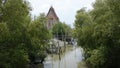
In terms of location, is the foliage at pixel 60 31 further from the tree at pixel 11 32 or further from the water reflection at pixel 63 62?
the tree at pixel 11 32

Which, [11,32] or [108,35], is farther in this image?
[108,35]

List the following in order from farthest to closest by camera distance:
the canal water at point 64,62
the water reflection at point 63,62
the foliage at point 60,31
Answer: the foliage at point 60,31 < the water reflection at point 63,62 < the canal water at point 64,62

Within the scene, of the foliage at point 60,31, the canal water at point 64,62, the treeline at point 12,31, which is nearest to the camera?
the treeline at point 12,31

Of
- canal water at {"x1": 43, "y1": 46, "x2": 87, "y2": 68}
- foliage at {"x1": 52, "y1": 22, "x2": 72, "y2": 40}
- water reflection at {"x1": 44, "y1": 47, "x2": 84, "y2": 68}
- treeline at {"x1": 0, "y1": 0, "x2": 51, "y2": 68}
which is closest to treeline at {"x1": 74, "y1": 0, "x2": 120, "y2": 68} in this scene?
treeline at {"x1": 0, "y1": 0, "x2": 51, "y2": 68}

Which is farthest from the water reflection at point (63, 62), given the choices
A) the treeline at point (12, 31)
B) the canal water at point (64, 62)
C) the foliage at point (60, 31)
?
the foliage at point (60, 31)

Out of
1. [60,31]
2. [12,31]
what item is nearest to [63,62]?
[12,31]

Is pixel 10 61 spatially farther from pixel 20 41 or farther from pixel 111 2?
pixel 111 2

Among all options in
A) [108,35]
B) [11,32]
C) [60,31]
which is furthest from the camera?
[60,31]

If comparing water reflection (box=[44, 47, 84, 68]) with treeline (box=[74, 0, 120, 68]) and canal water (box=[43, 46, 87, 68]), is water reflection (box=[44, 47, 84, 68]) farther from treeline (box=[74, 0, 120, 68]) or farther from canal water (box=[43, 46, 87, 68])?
treeline (box=[74, 0, 120, 68])

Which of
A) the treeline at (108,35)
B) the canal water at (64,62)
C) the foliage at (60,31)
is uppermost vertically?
the foliage at (60,31)

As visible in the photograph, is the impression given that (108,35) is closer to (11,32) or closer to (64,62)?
(11,32)

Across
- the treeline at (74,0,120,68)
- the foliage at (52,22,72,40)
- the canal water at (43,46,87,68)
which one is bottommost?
the canal water at (43,46,87,68)

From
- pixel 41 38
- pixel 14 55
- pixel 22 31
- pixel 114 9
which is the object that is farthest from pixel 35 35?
pixel 114 9

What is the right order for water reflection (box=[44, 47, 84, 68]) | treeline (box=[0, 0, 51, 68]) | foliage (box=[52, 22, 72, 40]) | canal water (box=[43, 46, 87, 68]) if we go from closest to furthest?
treeline (box=[0, 0, 51, 68]), canal water (box=[43, 46, 87, 68]), water reflection (box=[44, 47, 84, 68]), foliage (box=[52, 22, 72, 40])
